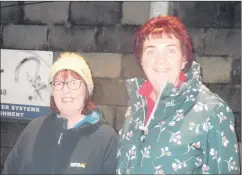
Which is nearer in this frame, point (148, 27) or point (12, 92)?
point (148, 27)

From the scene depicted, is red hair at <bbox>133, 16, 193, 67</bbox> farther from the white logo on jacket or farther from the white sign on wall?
the white sign on wall

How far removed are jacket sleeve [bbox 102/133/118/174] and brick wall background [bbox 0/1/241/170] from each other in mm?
588

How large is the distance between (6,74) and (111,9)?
773 mm

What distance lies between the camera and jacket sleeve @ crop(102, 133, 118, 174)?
1235 millimetres

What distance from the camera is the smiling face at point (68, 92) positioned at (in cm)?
127

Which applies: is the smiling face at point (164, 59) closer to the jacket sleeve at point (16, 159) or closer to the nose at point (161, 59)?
the nose at point (161, 59)

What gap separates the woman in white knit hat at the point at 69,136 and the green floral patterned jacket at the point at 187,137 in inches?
5.9

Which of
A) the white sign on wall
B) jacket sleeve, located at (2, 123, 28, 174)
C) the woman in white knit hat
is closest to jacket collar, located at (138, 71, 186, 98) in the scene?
the woman in white knit hat

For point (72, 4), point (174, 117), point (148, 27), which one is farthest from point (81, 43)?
point (174, 117)

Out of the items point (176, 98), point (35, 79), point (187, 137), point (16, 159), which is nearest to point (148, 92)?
point (176, 98)

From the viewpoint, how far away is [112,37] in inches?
72.7

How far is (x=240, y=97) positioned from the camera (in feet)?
5.71

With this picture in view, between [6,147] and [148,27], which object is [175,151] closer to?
[148,27]

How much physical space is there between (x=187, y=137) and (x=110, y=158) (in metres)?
0.35
